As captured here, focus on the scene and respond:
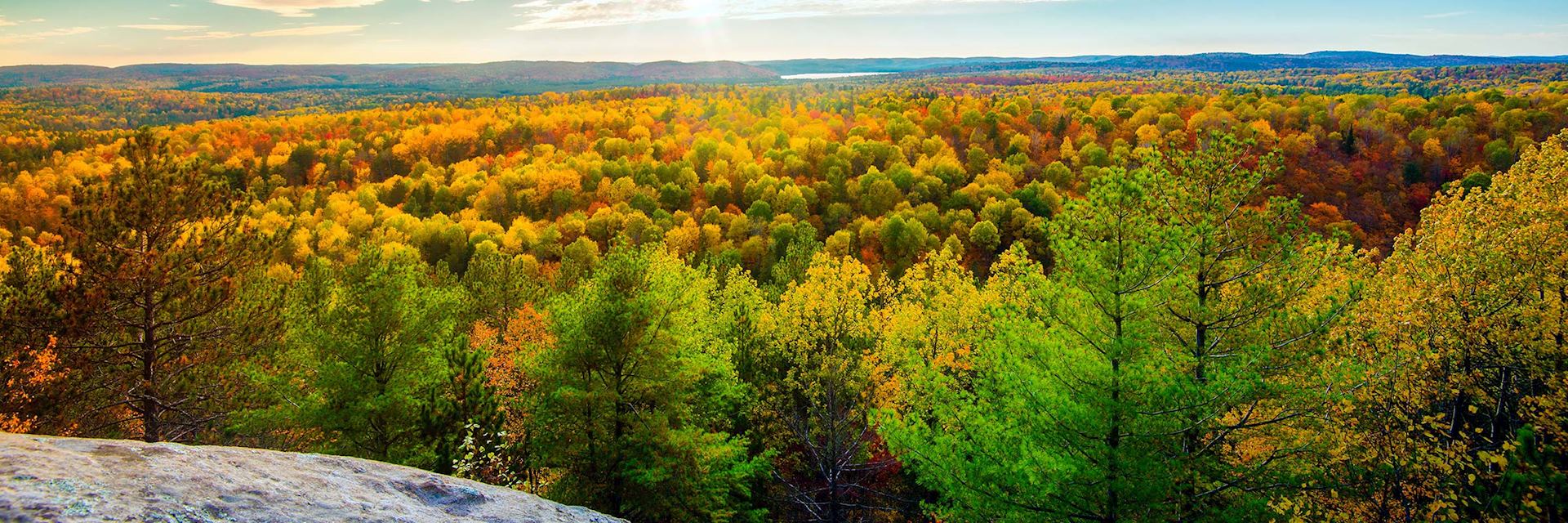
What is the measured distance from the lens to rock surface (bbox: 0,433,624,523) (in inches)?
199

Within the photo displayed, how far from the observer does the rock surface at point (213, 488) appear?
5.04 meters

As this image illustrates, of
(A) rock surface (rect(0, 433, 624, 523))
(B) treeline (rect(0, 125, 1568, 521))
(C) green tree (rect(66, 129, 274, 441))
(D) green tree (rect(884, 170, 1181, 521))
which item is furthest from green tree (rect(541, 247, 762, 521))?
(A) rock surface (rect(0, 433, 624, 523))

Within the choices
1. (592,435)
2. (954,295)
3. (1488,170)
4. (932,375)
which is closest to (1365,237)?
(1488,170)

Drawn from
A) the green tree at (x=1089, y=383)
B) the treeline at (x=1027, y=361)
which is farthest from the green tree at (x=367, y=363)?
the green tree at (x=1089, y=383)

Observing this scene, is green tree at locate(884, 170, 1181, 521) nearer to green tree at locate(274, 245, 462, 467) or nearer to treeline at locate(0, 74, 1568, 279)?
green tree at locate(274, 245, 462, 467)

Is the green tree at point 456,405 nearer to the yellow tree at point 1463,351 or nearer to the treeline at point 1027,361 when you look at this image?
the treeline at point 1027,361

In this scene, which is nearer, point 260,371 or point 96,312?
point 96,312

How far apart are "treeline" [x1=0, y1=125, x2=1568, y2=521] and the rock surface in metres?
4.76

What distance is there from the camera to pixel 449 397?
19.7 m

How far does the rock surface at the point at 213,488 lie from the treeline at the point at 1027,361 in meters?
4.76

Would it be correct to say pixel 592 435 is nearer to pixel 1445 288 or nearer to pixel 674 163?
pixel 1445 288

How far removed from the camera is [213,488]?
601 centimetres

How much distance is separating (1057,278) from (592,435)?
1096cm

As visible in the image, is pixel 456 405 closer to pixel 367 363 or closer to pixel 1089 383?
pixel 367 363
